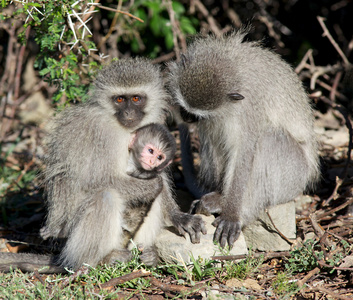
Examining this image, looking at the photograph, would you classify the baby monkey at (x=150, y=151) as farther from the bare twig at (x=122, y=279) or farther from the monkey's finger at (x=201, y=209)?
the bare twig at (x=122, y=279)

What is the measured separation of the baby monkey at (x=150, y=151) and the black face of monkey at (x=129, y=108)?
0.18 m

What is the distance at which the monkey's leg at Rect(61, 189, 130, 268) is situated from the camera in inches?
167

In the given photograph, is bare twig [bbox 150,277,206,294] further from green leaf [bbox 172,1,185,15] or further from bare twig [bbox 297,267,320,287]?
green leaf [bbox 172,1,185,15]

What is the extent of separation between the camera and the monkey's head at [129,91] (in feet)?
14.6

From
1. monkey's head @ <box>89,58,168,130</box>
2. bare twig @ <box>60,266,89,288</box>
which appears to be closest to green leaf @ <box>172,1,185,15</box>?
monkey's head @ <box>89,58,168,130</box>

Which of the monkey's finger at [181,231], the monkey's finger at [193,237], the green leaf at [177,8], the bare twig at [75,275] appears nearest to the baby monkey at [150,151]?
the monkey's finger at [181,231]

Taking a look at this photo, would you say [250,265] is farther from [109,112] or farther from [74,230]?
[109,112]

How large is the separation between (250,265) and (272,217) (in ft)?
2.37

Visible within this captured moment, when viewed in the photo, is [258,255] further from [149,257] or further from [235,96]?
[235,96]

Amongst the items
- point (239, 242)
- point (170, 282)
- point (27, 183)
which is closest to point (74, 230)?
point (170, 282)

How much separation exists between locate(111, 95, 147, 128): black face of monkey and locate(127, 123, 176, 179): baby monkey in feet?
0.60

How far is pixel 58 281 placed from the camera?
4.30 m

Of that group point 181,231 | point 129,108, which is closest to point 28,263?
point 181,231

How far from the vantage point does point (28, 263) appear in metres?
4.52
